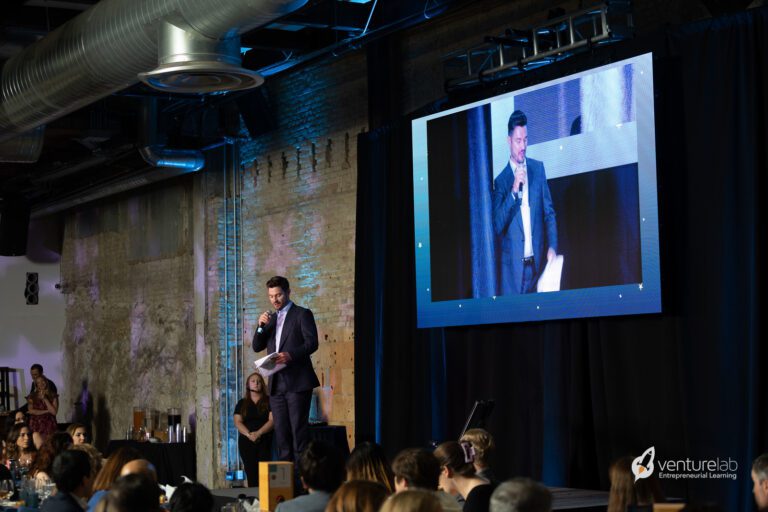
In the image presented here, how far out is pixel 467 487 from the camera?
16.8 feet

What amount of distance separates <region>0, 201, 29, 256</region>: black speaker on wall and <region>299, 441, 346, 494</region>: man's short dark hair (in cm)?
1208

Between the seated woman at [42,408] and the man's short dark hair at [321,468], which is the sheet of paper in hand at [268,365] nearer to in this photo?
the man's short dark hair at [321,468]

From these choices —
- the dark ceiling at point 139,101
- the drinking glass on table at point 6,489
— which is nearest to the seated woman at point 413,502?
the drinking glass on table at point 6,489

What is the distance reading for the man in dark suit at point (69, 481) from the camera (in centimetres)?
442

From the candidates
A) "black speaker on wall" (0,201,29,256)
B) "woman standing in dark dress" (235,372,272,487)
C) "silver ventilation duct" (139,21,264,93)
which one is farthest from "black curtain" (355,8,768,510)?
"black speaker on wall" (0,201,29,256)

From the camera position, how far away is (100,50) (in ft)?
25.3

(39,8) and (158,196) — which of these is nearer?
(39,8)

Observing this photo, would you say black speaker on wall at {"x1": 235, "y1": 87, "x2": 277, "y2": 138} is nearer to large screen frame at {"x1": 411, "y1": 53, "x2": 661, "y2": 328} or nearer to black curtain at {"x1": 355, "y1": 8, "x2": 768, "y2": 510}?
large screen frame at {"x1": 411, "y1": 53, "x2": 661, "y2": 328}

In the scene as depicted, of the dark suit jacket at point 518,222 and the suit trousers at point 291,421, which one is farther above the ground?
the dark suit jacket at point 518,222

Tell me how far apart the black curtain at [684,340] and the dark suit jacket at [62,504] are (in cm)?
394

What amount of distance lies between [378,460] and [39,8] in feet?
21.1

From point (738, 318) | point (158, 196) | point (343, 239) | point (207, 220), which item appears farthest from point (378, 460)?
point (158, 196)

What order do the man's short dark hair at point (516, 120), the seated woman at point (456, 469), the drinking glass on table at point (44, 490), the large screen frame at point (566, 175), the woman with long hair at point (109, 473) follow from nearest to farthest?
the woman with long hair at point (109, 473), the seated woman at point (456, 469), the drinking glass on table at point (44, 490), the large screen frame at point (566, 175), the man's short dark hair at point (516, 120)

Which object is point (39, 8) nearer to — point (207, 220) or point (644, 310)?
point (207, 220)
